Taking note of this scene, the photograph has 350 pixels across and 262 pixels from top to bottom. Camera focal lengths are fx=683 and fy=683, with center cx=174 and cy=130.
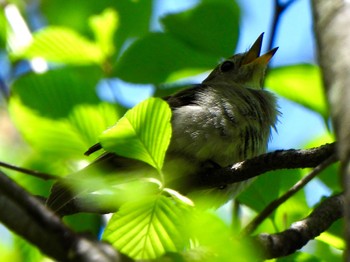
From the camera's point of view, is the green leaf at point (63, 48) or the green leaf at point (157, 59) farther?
the green leaf at point (63, 48)

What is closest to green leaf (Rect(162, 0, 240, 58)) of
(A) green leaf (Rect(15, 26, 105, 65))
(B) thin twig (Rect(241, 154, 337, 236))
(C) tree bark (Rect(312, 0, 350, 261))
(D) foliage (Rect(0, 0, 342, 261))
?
(D) foliage (Rect(0, 0, 342, 261))

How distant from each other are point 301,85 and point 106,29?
1.05 meters

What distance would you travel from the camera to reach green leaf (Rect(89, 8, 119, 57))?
3.56 m

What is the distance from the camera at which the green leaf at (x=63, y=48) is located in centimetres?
345

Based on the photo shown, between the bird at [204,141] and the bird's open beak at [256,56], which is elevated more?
the bird's open beak at [256,56]

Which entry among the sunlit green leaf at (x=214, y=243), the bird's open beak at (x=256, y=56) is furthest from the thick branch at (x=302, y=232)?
the bird's open beak at (x=256, y=56)

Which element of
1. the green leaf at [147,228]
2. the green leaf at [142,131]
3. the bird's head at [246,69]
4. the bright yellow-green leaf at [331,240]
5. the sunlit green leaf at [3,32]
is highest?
the sunlit green leaf at [3,32]

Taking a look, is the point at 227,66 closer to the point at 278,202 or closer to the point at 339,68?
the point at 278,202

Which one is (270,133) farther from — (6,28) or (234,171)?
(6,28)

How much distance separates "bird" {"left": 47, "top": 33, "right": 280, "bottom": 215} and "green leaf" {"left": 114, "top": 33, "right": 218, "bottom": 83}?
16.9 inches

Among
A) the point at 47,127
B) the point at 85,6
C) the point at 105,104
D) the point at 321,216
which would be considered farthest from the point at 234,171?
the point at 85,6

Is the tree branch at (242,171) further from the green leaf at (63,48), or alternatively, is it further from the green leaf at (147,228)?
the green leaf at (63,48)

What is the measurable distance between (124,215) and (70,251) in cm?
106

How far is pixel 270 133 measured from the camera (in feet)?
14.7
